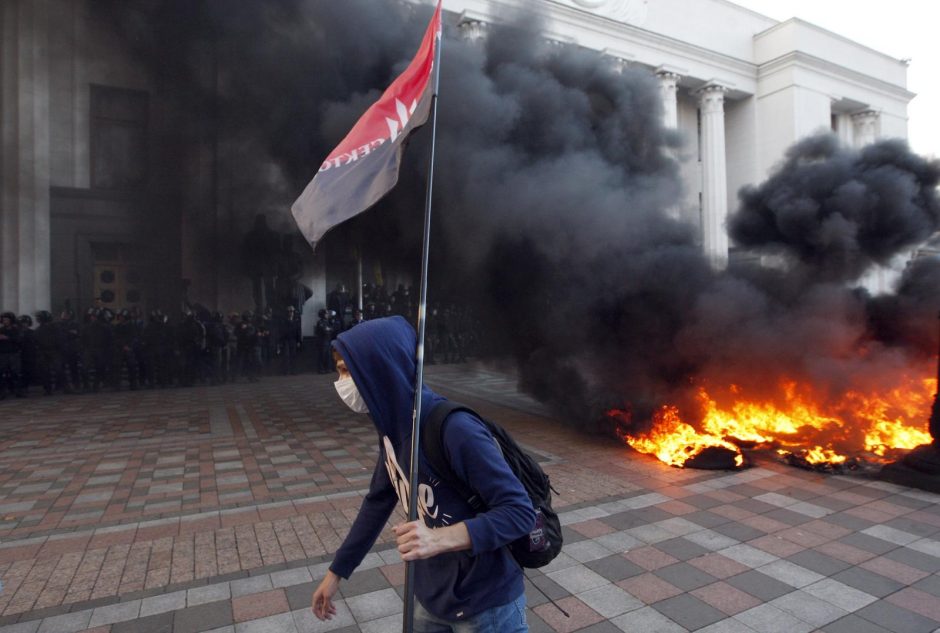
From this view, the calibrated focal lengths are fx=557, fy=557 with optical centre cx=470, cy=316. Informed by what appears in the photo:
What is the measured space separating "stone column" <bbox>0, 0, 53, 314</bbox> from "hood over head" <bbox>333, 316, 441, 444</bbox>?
1370cm

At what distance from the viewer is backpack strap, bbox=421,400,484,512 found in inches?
54.2

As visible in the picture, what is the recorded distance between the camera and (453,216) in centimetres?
770

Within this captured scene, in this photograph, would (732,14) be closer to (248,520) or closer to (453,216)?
(453,216)

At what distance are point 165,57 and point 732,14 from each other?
25.0 metres

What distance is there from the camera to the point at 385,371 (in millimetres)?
1459

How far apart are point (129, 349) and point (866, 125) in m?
33.2

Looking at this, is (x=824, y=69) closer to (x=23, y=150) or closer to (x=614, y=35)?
(x=614, y=35)

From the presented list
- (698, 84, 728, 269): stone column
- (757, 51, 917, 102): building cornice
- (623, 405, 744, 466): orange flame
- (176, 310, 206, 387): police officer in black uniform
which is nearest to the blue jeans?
(623, 405, 744, 466): orange flame

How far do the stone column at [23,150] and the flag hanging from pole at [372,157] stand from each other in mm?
13025

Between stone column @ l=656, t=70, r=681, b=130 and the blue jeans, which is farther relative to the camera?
stone column @ l=656, t=70, r=681, b=130

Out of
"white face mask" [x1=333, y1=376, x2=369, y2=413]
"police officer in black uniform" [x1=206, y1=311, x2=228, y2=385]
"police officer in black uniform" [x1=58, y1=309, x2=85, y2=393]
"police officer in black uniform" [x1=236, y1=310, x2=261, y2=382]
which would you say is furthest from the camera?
"police officer in black uniform" [x1=236, y1=310, x2=261, y2=382]

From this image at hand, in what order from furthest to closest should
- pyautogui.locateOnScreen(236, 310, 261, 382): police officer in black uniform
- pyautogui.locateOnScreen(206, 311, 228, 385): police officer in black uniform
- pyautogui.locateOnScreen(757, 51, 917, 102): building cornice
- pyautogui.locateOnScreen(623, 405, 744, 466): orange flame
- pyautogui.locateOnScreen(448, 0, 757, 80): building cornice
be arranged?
pyautogui.locateOnScreen(757, 51, 917, 102): building cornice, pyautogui.locateOnScreen(448, 0, 757, 80): building cornice, pyautogui.locateOnScreen(236, 310, 261, 382): police officer in black uniform, pyautogui.locateOnScreen(206, 311, 228, 385): police officer in black uniform, pyautogui.locateOnScreen(623, 405, 744, 466): orange flame

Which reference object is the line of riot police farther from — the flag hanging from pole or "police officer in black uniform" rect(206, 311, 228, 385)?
the flag hanging from pole

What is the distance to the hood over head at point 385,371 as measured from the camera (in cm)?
145
